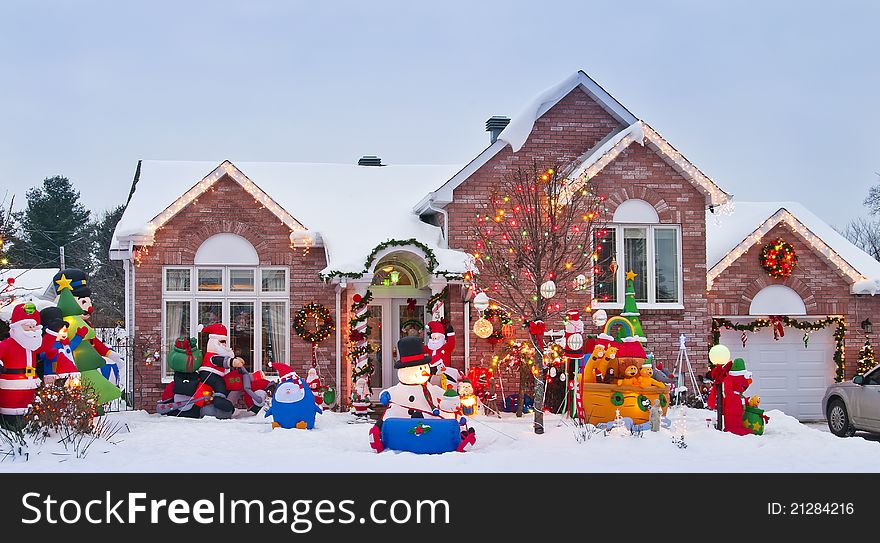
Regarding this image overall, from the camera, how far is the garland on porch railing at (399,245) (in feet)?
51.2

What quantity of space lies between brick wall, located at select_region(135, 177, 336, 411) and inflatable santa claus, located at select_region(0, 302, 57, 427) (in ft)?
16.1

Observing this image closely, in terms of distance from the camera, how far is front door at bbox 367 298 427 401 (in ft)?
59.2

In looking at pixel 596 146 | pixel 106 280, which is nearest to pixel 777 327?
pixel 596 146

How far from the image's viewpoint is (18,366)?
11.6 m

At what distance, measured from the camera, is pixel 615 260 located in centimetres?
1712

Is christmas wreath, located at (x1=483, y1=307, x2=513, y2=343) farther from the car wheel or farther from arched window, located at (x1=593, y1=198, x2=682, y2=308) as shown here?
the car wheel

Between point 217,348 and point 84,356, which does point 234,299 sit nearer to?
point 217,348

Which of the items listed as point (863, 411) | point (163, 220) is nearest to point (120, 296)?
point (163, 220)

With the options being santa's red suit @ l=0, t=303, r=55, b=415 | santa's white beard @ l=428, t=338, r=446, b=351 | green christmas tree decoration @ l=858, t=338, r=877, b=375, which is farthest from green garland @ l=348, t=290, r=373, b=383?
green christmas tree decoration @ l=858, t=338, r=877, b=375

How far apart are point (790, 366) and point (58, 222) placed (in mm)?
36701

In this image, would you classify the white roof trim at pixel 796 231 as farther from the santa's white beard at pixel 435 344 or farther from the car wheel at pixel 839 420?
the santa's white beard at pixel 435 344

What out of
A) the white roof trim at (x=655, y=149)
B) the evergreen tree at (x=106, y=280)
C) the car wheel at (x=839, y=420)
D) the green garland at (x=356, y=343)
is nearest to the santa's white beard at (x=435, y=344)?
the green garland at (x=356, y=343)

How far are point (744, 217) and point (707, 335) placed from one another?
10.8 feet

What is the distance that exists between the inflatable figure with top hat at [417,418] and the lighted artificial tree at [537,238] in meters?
1.62
